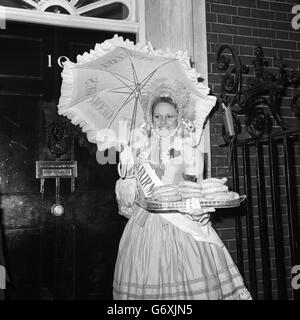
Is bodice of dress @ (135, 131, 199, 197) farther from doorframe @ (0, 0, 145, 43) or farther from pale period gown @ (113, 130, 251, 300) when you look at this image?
doorframe @ (0, 0, 145, 43)

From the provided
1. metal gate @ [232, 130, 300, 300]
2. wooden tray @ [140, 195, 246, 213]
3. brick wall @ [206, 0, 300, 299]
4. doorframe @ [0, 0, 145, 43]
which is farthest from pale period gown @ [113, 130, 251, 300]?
doorframe @ [0, 0, 145, 43]

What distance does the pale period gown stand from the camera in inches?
91.9

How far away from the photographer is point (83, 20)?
11.6 feet

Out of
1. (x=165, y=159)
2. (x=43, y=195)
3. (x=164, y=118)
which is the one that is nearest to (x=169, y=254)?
(x=165, y=159)

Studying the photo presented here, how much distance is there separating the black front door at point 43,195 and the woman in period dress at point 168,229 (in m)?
0.70

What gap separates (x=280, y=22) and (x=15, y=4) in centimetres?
304

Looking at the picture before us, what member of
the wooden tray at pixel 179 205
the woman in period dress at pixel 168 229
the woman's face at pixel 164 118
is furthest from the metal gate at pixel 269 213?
the woman's face at pixel 164 118

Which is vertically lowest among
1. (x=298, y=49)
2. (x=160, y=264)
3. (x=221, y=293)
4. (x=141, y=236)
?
(x=221, y=293)

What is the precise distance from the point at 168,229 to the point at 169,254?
7.2 inches

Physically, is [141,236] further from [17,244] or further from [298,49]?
[298,49]

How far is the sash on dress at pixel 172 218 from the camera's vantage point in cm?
244

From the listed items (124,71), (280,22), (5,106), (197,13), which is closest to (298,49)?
(280,22)

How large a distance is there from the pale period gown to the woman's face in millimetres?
87

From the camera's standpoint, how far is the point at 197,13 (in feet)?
12.0
